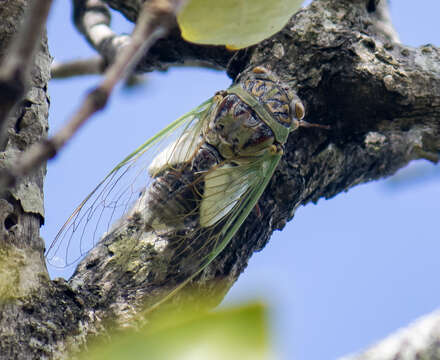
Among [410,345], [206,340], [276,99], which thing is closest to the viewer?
[206,340]

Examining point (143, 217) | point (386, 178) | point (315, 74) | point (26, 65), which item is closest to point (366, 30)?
point (315, 74)

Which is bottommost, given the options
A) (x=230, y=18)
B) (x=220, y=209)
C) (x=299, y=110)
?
(x=230, y=18)

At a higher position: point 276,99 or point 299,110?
point 276,99

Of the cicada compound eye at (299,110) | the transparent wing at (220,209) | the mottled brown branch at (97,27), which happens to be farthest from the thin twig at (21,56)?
the mottled brown branch at (97,27)

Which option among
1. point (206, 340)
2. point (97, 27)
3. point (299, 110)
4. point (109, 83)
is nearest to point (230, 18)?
point (109, 83)

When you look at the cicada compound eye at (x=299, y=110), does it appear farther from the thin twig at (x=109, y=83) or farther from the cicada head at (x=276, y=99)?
the thin twig at (x=109, y=83)

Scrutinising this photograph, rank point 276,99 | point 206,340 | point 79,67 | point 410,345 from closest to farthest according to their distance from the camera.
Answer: point 206,340, point 410,345, point 276,99, point 79,67

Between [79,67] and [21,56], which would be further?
[79,67]

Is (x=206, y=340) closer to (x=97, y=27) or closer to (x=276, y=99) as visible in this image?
(x=276, y=99)
